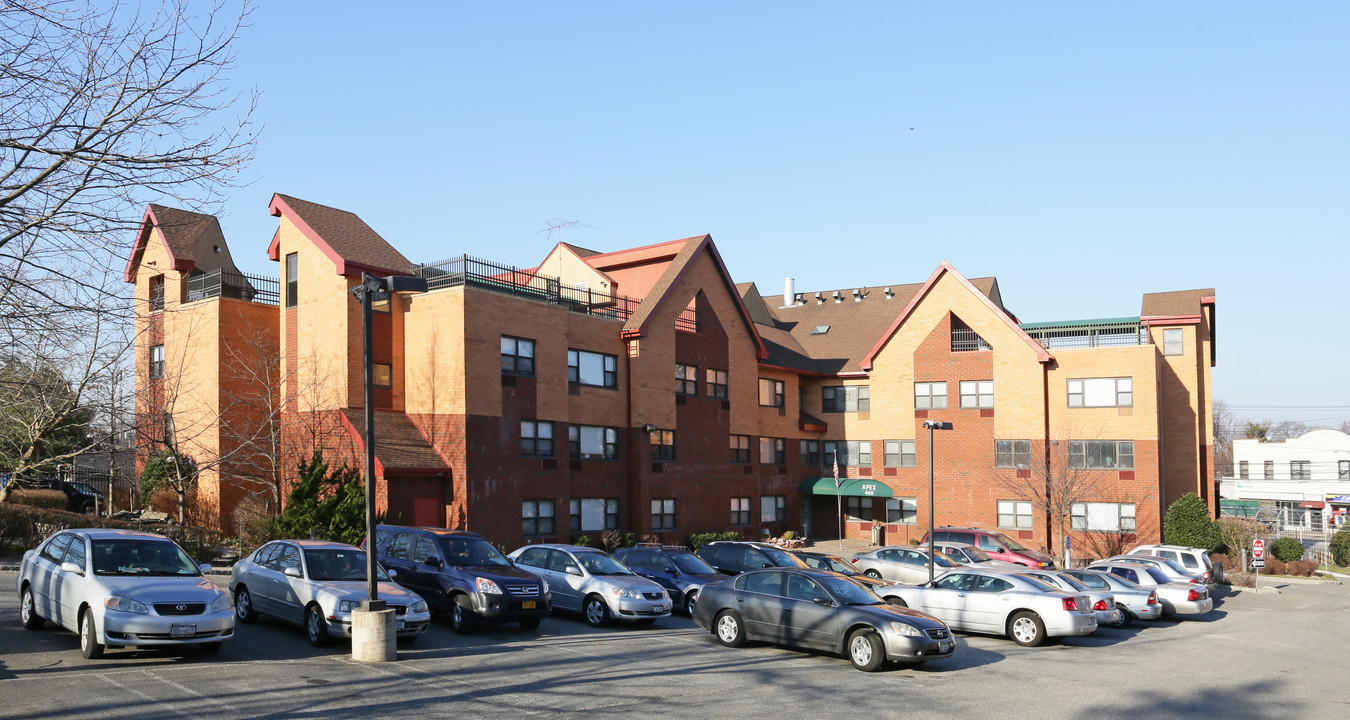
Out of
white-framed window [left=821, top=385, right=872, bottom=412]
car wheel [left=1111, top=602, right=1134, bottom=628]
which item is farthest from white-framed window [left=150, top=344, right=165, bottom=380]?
car wheel [left=1111, top=602, right=1134, bottom=628]

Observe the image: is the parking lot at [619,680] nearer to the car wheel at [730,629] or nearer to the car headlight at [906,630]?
the car wheel at [730,629]

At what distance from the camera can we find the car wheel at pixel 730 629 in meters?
17.0

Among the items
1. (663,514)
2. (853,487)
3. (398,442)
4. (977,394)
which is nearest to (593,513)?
(663,514)

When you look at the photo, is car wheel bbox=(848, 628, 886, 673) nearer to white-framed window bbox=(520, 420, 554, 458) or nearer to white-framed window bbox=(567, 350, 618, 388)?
white-framed window bbox=(520, 420, 554, 458)

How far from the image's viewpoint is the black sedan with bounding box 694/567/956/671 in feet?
49.5

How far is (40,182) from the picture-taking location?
1152cm

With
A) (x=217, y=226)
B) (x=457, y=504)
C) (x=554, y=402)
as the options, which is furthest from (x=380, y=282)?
(x=217, y=226)

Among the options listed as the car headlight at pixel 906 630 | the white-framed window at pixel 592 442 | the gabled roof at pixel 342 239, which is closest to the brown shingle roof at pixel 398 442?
the gabled roof at pixel 342 239

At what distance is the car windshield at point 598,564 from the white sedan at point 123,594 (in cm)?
771

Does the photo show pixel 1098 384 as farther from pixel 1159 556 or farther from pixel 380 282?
pixel 380 282

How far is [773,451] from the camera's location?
44250mm

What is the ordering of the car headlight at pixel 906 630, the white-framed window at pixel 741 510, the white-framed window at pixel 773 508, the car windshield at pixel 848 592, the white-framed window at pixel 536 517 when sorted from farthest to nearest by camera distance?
1. the white-framed window at pixel 773 508
2. the white-framed window at pixel 741 510
3. the white-framed window at pixel 536 517
4. the car windshield at pixel 848 592
5. the car headlight at pixel 906 630

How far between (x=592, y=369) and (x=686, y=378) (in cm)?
537

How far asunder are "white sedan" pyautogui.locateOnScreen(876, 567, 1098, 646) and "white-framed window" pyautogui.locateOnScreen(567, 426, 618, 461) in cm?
1431
